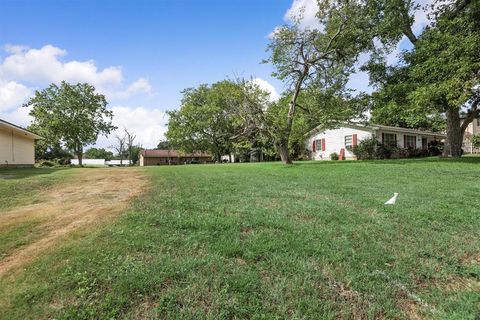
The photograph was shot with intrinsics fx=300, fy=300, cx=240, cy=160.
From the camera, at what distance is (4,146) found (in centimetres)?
1967

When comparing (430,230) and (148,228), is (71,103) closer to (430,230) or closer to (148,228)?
(148,228)

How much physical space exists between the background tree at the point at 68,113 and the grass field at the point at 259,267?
3032 cm

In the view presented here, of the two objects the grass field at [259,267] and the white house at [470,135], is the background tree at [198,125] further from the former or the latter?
the grass field at [259,267]

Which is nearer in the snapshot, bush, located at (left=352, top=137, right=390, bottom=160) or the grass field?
the grass field

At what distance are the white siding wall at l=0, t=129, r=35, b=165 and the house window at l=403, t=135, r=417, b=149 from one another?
31871 millimetres

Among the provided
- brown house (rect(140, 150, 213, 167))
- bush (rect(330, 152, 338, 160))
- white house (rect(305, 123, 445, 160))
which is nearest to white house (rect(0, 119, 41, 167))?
white house (rect(305, 123, 445, 160))

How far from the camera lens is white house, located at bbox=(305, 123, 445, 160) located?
1010 inches

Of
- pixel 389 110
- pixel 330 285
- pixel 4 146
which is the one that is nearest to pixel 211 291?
pixel 330 285

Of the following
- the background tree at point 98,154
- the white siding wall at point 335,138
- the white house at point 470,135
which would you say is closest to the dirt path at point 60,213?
the white siding wall at point 335,138

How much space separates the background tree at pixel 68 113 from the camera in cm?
3100

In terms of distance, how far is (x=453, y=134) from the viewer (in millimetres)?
17969

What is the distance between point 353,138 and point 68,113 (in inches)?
1140

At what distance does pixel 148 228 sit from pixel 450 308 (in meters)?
3.67

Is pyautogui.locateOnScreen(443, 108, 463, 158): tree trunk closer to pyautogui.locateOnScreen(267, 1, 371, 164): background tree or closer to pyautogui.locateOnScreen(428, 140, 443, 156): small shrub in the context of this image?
pyautogui.locateOnScreen(267, 1, 371, 164): background tree
